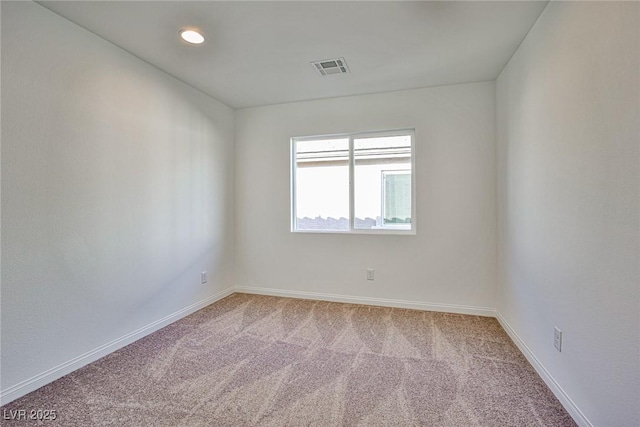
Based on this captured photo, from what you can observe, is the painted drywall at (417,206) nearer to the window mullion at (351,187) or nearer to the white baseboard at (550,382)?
the window mullion at (351,187)

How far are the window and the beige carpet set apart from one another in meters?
1.21

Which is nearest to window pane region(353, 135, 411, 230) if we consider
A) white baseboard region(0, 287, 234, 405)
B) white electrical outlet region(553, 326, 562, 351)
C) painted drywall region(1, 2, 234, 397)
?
white electrical outlet region(553, 326, 562, 351)

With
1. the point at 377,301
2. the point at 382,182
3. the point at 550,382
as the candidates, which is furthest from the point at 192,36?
the point at 550,382

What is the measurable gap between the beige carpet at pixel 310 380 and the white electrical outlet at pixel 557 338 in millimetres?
306

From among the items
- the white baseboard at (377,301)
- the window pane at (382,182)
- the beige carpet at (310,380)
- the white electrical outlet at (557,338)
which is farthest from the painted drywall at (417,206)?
the white electrical outlet at (557,338)

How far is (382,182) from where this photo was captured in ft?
11.4

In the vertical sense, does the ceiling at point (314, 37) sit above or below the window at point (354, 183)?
above

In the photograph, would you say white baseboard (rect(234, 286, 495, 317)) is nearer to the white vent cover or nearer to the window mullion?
the window mullion

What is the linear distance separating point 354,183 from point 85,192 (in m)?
2.61

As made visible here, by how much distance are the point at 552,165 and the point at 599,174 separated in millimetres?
488

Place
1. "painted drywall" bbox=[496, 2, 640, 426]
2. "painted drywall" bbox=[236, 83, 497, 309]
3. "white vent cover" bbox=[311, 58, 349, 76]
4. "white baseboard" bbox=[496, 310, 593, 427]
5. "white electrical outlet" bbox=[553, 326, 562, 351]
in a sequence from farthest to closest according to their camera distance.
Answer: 1. "painted drywall" bbox=[236, 83, 497, 309]
2. "white vent cover" bbox=[311, 58, 349, 76]
3. "white electrical outlet" bbox=[553, 326, 562, 351]
4. "white baseboard" bbox=[496, 310, 593, 427]
5. "painted drywall" bbox=[496, 2, 640, 426]

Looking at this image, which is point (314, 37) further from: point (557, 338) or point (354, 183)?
point (557, 338)

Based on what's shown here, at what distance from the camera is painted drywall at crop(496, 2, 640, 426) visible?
1.22m

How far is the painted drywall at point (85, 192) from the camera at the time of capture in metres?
1.78
